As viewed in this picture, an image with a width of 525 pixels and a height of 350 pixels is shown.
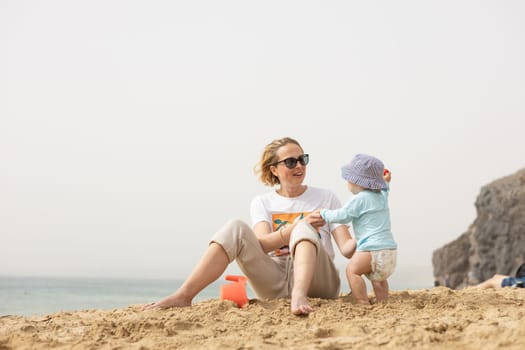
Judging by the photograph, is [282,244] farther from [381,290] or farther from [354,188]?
[381,290]

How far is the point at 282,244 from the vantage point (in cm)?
424

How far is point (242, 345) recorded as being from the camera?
285 cm

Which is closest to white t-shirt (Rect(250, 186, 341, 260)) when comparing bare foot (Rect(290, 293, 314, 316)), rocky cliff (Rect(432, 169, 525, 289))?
bare foot (Rect(290, 293, 314, 316))

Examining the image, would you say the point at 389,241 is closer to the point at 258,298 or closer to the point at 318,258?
the point at 318,258

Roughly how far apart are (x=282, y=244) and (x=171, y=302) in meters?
0.90

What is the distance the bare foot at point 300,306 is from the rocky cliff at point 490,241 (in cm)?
1639

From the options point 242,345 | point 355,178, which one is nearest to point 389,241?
point 355,178

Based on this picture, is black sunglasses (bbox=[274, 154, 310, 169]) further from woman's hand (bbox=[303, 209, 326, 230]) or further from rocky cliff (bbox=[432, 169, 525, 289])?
rocky cliff (bbox=[432, 169, 525, 289])

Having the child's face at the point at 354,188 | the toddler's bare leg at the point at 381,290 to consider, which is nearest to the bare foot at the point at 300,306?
the toddler's bare leg at the point at 381,290

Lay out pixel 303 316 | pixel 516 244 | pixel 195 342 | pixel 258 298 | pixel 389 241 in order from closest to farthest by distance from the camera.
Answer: pixel 195 342 → pixel 303 316 → pixel 389 241 → pixel 258 298 → pixel 516 244

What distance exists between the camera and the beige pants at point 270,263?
405cm

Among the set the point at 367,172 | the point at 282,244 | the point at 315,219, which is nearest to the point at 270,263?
the point at 282,244

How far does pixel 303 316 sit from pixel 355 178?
3.55ft

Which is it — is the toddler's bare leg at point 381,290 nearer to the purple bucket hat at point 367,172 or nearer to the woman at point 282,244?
the woman at point 282,244
